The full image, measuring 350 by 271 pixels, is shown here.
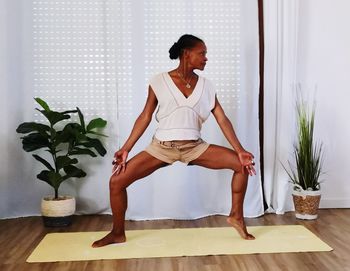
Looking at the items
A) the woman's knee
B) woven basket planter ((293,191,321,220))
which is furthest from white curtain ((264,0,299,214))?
the woman's knee

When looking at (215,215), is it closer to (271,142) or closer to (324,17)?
(271,142)

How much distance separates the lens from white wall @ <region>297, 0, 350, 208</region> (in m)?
4.20

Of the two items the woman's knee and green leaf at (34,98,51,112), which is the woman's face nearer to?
the woman's knee

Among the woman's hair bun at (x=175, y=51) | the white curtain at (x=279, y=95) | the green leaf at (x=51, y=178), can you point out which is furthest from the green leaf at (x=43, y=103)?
the white curtain at (x=279, y=95)

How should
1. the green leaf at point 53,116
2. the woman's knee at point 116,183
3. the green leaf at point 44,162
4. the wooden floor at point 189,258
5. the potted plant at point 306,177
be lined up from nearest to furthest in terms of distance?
the wooden floor at point 189,258 < the woman's knee at point 116,183 < the green leaf at point 53,116 < the green leaf at point 44,162 < the potted plant at point 306,177

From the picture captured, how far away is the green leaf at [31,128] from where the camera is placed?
3.70 m

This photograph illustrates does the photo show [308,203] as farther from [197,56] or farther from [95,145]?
[95,145]

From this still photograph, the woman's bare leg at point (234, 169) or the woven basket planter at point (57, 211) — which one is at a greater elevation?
the woman's bare leg at point (234, 169)

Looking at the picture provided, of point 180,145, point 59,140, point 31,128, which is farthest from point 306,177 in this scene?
point 31,128

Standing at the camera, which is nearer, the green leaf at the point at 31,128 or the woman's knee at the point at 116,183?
the woman's knee at the point at 116,183

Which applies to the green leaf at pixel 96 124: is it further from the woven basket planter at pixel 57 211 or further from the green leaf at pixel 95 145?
the woven basket planter at pixel 57 211

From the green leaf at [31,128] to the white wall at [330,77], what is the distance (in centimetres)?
207

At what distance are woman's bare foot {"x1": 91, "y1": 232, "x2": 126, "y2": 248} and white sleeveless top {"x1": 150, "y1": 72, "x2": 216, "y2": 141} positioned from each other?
683 mm

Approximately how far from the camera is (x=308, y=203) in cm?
389
